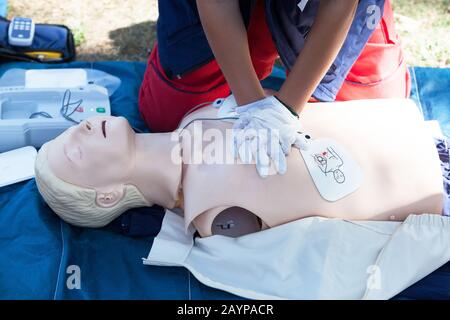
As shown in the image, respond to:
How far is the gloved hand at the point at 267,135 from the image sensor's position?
166 cm

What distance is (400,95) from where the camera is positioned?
2.24m

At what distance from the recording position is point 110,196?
174 centimetres

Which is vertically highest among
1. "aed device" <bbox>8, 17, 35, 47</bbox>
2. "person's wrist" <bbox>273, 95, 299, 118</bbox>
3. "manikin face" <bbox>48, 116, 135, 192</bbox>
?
"person's wrist" <bbox>273, 95, 299, 118</bbox>

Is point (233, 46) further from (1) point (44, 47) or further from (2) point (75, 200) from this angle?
(1) point (44, 47)

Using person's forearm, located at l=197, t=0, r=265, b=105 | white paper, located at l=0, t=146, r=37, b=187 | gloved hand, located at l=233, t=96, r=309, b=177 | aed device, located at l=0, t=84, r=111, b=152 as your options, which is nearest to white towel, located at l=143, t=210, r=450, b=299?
gloved hand, located at l=233, t=96, r=309, b=177

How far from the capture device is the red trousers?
2168 mm

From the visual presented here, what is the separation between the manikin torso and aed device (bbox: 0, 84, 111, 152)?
60cm

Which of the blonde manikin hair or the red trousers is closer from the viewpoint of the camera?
the blonde manikin hair

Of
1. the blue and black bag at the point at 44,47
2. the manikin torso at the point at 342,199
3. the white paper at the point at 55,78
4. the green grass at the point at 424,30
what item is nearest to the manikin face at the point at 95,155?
the manikin torso at the point at 342,199

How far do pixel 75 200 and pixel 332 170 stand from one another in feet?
2.59

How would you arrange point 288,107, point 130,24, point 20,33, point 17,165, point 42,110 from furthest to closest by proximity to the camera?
point 130,24
point 20,33
point 42,110
point 17,165
point 288,107

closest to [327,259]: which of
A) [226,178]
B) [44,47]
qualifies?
[226,178]

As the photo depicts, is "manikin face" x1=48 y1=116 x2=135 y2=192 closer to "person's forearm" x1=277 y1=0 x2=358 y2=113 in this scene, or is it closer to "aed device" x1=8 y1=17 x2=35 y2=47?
"person's forearm" x1=277 y1=0 x2=358 y2=113
